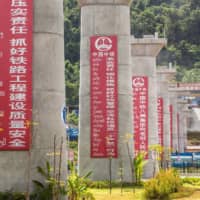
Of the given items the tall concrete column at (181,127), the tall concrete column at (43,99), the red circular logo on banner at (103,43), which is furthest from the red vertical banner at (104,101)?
the tall concrete column at (181,127)

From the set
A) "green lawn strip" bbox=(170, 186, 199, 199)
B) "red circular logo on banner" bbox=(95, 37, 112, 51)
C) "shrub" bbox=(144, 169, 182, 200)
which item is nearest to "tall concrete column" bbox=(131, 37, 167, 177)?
"red circular logo on banner" bbox=(95, 37, 112, 51)

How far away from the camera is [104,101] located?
24.1 meters

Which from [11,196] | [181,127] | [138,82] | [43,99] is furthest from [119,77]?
[181,127]

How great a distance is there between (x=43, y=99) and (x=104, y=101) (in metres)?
9.21

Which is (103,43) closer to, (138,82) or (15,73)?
(138,82)

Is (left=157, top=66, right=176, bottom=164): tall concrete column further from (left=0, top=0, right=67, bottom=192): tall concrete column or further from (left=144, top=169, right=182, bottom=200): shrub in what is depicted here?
(left=0, top=0, right=67, bottom=192): tall concrete column

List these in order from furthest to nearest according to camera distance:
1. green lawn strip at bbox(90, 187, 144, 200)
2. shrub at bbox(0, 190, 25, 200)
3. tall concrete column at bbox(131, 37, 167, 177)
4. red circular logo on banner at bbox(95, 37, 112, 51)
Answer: tall concrete column at bbox(131, 37, 167, 177) < red circular logo on banner at bbox(95, 37, 112, 51) < green lawn strip at bbox(90, 187, 144, 200) < shrub at bbox(0, 190, 25, 200)

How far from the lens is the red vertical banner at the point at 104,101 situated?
79.1 ft

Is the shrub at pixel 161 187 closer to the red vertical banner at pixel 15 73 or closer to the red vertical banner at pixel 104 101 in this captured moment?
the red vertical banner at pixel 104 101

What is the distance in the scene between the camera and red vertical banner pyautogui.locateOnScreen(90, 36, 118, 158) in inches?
949

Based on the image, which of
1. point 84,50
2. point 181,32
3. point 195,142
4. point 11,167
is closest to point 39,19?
point 11,167

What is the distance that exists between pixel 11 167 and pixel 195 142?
279 ft

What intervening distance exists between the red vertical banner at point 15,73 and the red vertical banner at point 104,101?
9.31m

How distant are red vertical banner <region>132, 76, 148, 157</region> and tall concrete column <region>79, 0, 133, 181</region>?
7.42 meters
